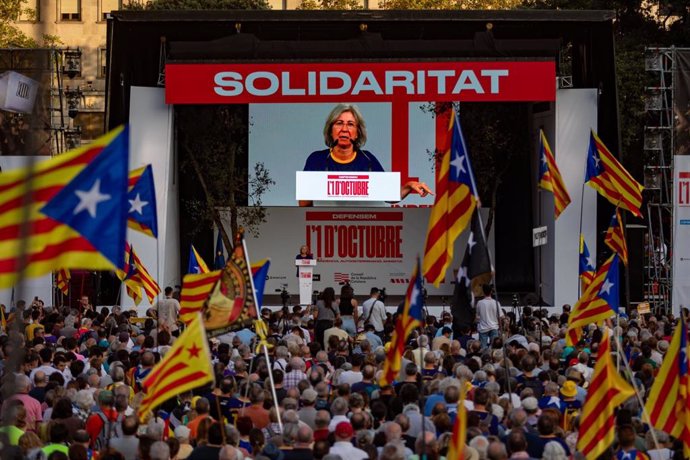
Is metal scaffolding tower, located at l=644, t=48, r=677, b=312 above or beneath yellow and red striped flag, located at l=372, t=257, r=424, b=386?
above

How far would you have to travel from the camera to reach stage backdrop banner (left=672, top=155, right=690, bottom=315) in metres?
29.3

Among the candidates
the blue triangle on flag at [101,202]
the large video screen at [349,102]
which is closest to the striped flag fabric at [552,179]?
the large video screen at [349,102]

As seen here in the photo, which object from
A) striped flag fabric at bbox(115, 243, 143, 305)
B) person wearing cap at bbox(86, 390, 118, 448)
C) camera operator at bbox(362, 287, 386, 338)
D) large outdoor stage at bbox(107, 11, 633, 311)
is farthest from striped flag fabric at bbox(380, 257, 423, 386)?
large outdoor stage at bbox(107, 11, 633, 311)

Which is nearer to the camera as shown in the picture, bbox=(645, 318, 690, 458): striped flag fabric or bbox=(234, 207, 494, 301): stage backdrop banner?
bbox=(645, 318, 690, 458): striped flag fabric

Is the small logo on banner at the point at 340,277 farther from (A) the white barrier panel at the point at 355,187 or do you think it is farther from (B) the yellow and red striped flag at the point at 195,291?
(B) the yellow and red striped flag at the point at 195,291

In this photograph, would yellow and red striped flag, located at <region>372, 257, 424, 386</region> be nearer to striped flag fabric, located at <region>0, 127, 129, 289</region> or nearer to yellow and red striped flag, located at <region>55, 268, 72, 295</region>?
striped flag fabric, located at <region>0, 127, 129, 289</region>

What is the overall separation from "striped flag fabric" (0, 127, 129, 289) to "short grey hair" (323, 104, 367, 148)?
22.2 metres

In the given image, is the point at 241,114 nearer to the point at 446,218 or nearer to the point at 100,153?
the point at 446,218

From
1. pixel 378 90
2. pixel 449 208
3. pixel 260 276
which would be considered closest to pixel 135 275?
pixel 260 276

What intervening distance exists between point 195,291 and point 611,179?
33.7ft

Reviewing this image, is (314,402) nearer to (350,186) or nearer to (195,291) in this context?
(195,291)

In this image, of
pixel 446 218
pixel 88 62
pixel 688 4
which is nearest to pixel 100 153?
pixel 446 218

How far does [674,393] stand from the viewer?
12.5m

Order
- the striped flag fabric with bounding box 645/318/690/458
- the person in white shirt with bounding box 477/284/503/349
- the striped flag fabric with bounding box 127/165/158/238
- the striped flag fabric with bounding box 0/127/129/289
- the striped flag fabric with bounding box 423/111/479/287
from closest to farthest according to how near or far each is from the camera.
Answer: the striped flag fabric with bounding box 0/127/129/289 < the striped flag fabric with bounding box 645/318/690/458 < the striped flag fabric with bounding box 423/111/479/287 < the striped flag fabric with bounding box 127/165/158/238 < the person in white shirt with bounding box 477/284/503/349
